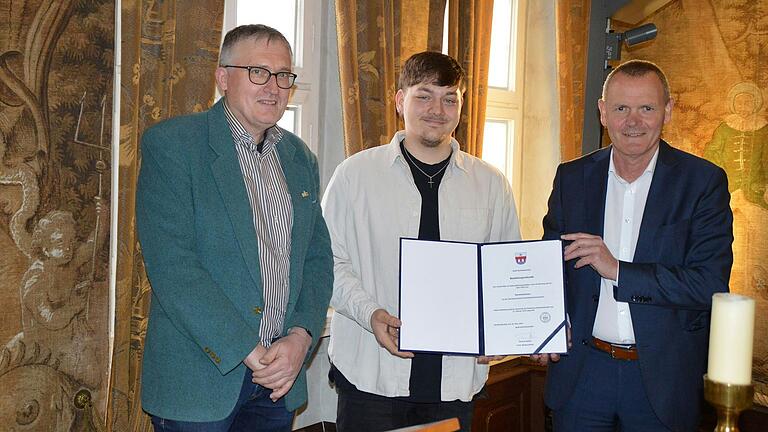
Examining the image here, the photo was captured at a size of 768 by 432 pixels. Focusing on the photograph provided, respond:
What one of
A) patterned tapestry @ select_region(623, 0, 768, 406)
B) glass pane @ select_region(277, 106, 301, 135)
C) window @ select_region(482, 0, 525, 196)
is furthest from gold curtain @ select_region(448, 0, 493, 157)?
patterned tapestry @ select_region(623, 0, 768, 406)

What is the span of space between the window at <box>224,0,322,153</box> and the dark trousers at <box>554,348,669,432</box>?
150cm

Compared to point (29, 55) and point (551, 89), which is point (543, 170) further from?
point (29, 55)

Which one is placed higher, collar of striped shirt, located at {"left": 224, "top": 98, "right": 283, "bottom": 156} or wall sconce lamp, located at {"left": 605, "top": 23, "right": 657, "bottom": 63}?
wall sconce lamp, located at {"left": 605, "top": 23, "right": 657, "bottom": 63}

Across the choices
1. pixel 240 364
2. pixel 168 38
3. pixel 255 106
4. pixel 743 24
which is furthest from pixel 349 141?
pixel 743 24

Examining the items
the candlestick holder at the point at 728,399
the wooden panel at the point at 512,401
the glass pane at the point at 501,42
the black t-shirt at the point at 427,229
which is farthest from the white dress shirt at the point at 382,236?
the glass pane at the point at 501,42

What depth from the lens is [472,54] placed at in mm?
3521

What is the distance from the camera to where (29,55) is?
78.6 inches

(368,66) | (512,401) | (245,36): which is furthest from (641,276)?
(512,401)

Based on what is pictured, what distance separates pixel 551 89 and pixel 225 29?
2.23 meters

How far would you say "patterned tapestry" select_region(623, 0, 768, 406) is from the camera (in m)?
4.18

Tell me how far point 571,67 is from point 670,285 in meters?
2.36

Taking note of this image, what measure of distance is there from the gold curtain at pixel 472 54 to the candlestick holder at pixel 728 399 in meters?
2.61

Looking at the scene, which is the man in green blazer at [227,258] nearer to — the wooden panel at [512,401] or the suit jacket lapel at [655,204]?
the suit jacket lapel at [655,204]

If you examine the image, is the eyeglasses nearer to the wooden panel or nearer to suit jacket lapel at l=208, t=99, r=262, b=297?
suit jacket lapel at l=208, t=99, r=262, b=297
